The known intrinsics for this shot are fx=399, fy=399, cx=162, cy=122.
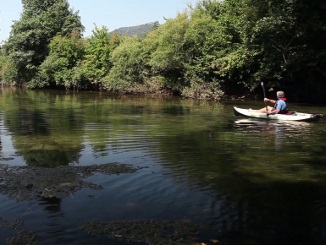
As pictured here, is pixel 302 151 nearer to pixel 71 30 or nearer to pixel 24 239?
pixel 24 239

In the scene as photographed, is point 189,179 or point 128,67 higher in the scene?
point 128,67

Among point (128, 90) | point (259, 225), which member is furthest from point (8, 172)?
point (128, 90)

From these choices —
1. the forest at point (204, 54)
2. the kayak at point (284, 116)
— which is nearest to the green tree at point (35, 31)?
the forest at point (204, 54)

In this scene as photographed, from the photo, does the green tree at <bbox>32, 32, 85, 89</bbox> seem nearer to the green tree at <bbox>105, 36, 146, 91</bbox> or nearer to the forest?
the forest

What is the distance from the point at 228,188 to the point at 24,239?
164 inches

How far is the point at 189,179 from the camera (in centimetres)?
880

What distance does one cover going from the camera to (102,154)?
11.3 m

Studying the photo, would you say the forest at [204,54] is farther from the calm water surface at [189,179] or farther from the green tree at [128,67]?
the calm water surface at [189,179]

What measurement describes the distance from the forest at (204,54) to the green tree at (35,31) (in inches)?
8.2

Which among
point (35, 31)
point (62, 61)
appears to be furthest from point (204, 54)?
point (35, 31)

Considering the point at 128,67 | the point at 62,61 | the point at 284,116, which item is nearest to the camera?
the point at 284,116

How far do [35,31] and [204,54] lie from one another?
33.6 m

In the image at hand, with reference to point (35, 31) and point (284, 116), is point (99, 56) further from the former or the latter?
point (284, 116)

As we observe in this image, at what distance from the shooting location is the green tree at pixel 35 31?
60125 mm
